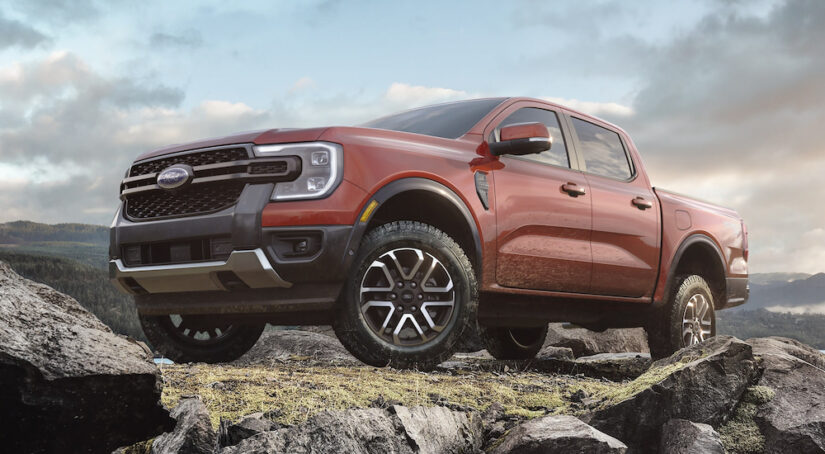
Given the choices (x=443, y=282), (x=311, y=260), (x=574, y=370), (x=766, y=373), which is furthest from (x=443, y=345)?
(x=574, y=370)

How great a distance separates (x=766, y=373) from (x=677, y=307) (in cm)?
260

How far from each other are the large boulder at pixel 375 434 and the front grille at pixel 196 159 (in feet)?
6.75

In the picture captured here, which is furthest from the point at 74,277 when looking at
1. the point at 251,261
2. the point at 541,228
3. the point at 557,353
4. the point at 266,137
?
the point at 251,261

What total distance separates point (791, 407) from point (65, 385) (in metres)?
3.47

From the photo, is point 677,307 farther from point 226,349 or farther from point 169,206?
point 169,206

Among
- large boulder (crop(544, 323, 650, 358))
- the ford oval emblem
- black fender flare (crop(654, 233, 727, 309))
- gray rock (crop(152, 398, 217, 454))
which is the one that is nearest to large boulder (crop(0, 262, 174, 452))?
gray rock (crop(152, 398, 217, 454))

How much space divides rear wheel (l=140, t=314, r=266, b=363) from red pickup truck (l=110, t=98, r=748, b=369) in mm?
10

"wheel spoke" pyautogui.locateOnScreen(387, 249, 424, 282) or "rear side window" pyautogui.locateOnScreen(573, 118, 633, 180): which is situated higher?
"rear side window" pyautogui.locateOnScreen(573, 118, 633, 180)

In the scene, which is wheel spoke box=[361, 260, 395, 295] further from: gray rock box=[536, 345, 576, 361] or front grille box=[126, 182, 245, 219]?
gray rock box=[536, 345, 576, 361]

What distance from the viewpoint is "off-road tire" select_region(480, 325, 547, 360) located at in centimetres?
809

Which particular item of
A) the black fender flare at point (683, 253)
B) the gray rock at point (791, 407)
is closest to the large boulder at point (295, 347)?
the black fender flare at point (683, 253)

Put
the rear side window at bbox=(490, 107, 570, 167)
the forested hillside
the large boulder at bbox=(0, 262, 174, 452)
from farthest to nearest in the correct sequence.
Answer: the forested hillside < the rear side window at bbox=(490, 107, 570, 167) < the large boulder at bbox=(0, 262, 174, 452)

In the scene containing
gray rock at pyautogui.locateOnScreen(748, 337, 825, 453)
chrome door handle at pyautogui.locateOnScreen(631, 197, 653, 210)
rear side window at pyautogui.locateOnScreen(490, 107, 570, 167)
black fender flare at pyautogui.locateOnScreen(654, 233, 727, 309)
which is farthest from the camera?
black fender flare at pyautogui.locateOnScreen(654, 233, 727, 309)

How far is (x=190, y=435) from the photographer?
2.74 metres
